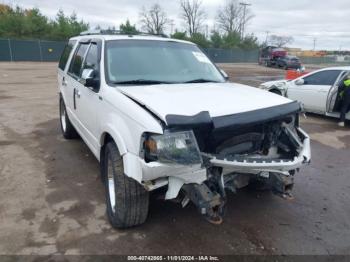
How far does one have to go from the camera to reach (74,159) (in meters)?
5.24

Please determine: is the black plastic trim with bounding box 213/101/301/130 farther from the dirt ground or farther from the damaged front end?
the dirt ground

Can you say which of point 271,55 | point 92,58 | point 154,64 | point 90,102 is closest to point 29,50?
point 271,55

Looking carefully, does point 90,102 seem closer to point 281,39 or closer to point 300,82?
point 300,82

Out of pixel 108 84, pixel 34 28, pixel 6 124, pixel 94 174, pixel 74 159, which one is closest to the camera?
pixel 108 84

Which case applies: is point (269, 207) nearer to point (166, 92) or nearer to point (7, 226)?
point (166, 92)

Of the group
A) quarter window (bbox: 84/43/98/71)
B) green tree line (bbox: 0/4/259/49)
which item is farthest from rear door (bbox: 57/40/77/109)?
green tree line (bbox: 0/4/259/49)

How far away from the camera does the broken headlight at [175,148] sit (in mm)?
2588

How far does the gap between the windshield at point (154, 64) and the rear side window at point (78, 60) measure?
2.79 ft

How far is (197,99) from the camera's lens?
10.2 ft

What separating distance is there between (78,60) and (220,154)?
3106mm

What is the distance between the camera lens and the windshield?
3.79m

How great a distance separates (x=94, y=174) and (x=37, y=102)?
6758 mm

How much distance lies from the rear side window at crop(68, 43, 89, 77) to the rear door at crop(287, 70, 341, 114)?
638 cm

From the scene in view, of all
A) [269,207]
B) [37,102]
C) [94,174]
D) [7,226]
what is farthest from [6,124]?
[269,207]
